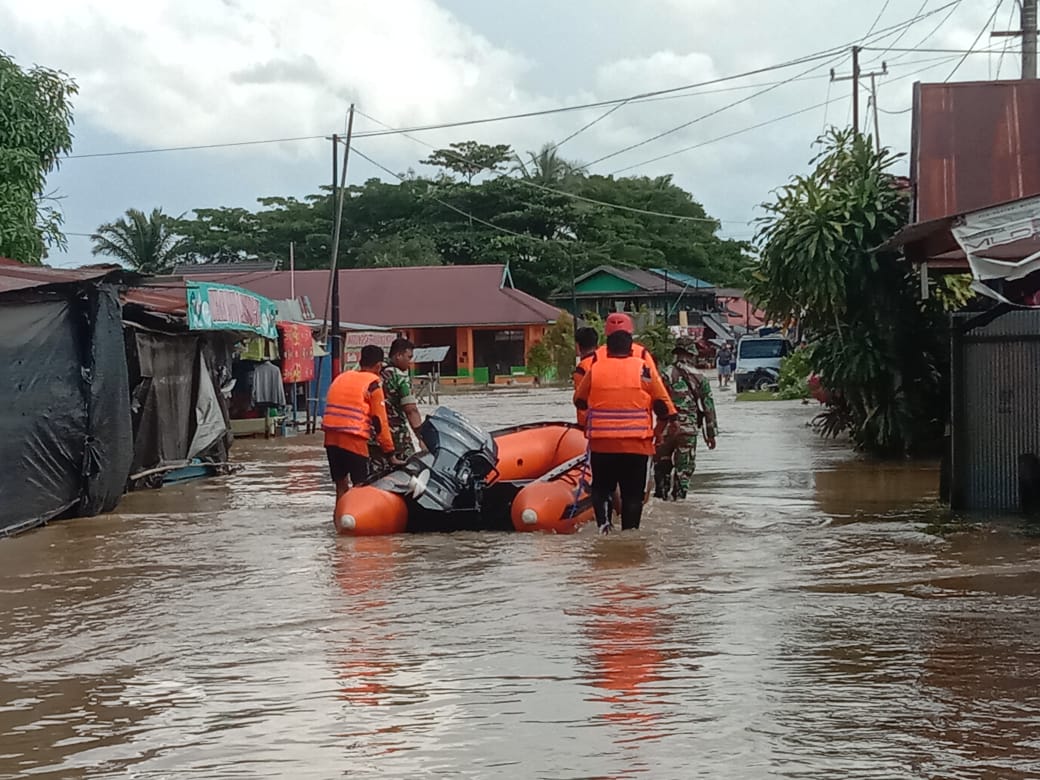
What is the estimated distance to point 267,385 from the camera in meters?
25.2

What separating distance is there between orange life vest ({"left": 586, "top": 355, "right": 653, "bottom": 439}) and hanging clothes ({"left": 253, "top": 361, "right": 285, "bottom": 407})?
583 inches

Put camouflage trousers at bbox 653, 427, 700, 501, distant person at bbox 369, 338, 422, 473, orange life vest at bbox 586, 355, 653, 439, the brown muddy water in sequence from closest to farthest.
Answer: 1. the brown muddy water
2. orange life vest at bbox 586, 355, 653, 439
3. distant person at bbox 369, 338, 422, 473
4. camouflage trousers at bbox 653, 427, 700, 501

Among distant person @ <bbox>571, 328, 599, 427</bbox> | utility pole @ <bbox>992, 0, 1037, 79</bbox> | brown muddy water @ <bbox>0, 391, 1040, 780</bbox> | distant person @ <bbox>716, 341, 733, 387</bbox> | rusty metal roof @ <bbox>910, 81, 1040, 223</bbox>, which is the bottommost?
brown muddy water @ <bbox>0, 391, 1040, 780</bbox>

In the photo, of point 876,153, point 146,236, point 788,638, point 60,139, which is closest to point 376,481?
point 788,638

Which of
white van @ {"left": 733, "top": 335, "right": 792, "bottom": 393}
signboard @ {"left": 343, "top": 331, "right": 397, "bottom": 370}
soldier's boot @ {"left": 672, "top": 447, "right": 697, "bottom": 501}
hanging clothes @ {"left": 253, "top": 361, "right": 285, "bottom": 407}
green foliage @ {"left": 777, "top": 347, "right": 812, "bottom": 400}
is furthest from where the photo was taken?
white van @ {"left": 733, "top": 335, "right": 792, "bottom": 393}

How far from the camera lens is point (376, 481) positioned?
39.1 ft

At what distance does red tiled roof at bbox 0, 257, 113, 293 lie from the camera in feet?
41.5

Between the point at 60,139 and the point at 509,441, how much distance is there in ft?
47.8

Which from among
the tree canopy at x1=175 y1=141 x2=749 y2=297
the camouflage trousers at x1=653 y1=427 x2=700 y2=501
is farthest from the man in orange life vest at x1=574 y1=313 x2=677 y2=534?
the tree canopy at x1=175 y1=141 x2=749 y2=297

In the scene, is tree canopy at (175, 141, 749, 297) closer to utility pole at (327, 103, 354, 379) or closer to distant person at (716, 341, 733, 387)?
distant person at (716, 341, 733, 387)

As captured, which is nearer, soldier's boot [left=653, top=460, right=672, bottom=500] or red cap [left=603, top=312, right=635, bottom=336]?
red cap [left=603, top=312, right=635, bottom=336]

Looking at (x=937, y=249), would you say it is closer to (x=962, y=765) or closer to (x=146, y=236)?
(x=962, y=765)

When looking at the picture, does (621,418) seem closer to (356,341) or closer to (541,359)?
(356,341)

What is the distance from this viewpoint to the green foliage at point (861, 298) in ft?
57.9
